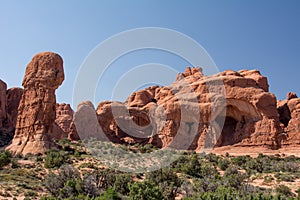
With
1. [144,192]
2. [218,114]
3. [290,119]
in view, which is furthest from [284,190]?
[290,119]

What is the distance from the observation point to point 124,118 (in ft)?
159

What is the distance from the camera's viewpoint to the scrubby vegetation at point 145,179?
18214 millimetres

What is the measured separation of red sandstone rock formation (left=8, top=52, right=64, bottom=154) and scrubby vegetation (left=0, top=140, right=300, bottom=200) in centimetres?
271

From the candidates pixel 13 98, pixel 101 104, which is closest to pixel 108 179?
pixel 101 104

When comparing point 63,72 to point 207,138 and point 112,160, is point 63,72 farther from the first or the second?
point 207,138

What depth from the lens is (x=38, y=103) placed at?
34344mm

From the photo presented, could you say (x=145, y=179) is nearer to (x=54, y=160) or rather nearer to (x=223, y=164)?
(x=54, y=160)

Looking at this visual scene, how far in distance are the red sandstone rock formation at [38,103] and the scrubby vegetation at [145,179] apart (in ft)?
8.89

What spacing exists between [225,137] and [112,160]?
17.8 meters

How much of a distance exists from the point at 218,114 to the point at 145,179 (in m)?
20.4

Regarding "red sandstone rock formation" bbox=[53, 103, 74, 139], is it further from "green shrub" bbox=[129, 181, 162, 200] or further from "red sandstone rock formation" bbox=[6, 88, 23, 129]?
"green shrub" bbox=[129, 181, 162, 200]

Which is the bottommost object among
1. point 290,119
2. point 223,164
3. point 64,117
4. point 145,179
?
point 145,179

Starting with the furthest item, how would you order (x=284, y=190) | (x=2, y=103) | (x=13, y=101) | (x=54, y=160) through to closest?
(x=13, y=101) < (x=2, y=103) < (x=54, y=160) < (x=284, y=190)

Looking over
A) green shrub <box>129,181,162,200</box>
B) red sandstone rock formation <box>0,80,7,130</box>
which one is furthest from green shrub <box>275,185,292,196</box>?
red sandstone rock formation <box>0,80,7,130</box>
